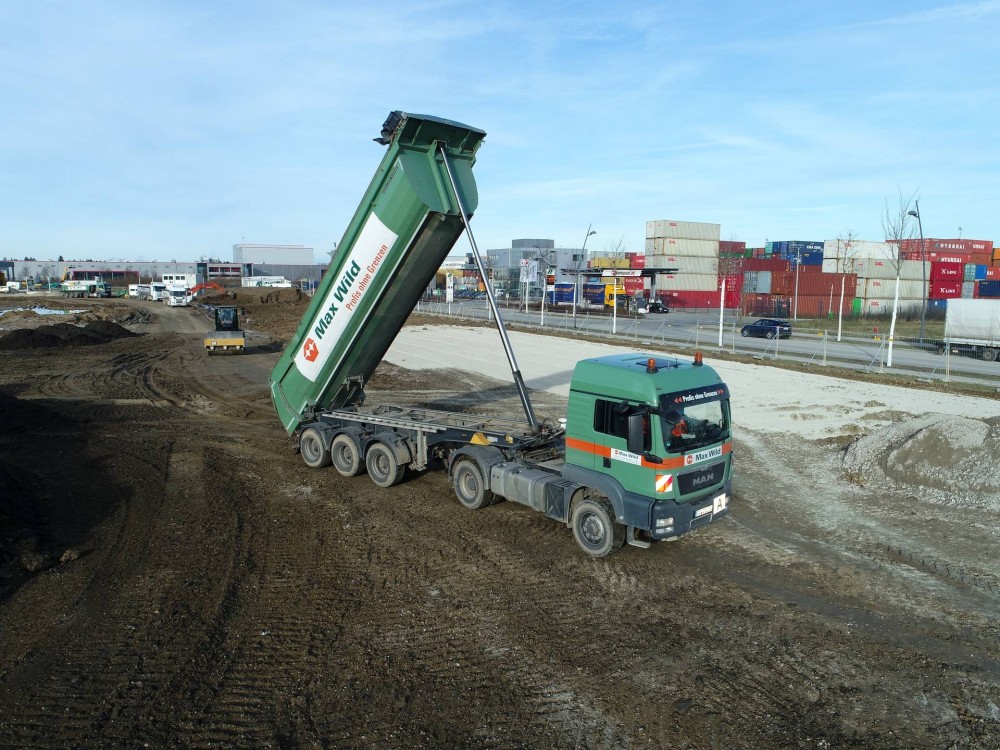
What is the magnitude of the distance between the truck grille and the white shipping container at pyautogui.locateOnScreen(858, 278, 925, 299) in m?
54.3

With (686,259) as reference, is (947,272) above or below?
below

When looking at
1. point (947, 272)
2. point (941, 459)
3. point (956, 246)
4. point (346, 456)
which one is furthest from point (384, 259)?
point (956, 246)

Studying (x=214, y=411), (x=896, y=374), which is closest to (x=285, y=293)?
(x=214, y=411)

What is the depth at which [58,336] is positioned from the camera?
3516 centimetres

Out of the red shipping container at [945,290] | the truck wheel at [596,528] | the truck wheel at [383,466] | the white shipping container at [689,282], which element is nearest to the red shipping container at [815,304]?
the red shipping container at [945,290]

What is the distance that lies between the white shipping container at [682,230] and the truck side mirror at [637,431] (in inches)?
2664

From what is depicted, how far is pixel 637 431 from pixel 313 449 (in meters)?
7.92

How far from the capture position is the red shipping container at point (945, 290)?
2312 inches

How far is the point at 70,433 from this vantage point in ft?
55.1

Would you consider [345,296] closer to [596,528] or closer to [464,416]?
[464,416]

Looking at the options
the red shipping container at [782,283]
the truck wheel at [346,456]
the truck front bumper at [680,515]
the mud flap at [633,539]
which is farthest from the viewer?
the red shipping container at [782,283]

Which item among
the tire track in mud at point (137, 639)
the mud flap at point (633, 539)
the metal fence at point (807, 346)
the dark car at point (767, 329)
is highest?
the dark car at point (767, 329)

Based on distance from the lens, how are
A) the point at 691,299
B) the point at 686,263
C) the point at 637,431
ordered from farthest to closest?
the point at 686,263 → the point at 691,299 → the point at 637,431

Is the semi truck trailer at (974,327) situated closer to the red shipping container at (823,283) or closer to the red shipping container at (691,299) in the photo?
→ the red shipping container at (823,283)
